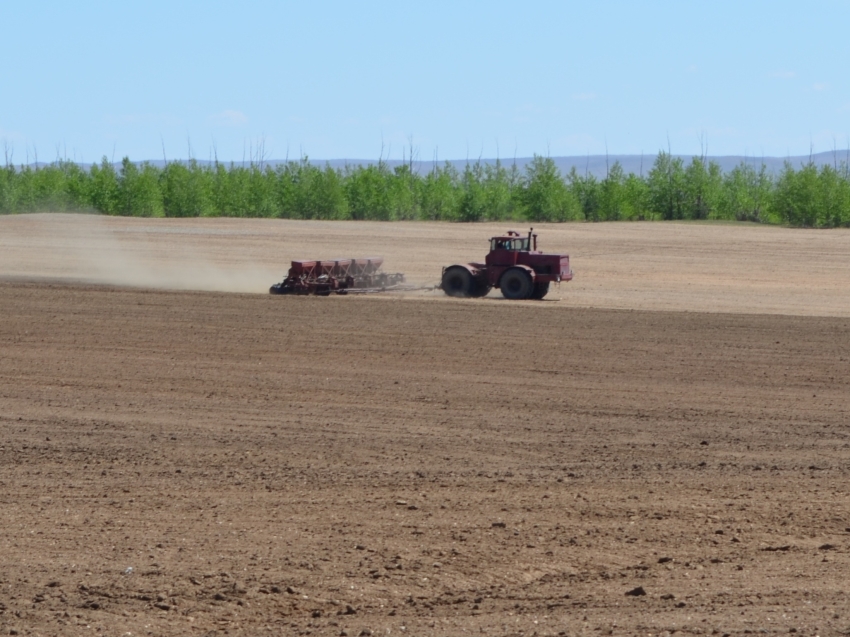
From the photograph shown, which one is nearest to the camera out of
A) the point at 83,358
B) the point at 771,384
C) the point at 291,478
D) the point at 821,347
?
the point at 291,478

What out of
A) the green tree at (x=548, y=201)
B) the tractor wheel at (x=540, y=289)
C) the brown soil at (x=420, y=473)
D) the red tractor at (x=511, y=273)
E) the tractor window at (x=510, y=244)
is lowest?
the brown soil at (x=420, y=473)

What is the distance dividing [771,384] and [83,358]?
1001 cm

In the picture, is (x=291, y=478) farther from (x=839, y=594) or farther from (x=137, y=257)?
(x=137, y=257)

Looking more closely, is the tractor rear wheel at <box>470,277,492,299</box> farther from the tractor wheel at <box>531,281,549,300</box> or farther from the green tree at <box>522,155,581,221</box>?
the green tree at <box>522,155,581,221</box>

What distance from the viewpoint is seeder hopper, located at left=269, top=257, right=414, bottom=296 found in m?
28.6

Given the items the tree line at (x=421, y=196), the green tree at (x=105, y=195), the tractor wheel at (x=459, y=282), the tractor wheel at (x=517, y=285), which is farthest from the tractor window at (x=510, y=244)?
the green tree at (x=105, y=195)

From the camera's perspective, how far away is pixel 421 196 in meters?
82.8

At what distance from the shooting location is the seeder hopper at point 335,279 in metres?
28.6

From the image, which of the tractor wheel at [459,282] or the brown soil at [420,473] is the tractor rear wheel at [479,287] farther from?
the brown soil at [420,473]

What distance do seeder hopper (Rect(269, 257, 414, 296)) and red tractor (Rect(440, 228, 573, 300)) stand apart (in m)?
1.69

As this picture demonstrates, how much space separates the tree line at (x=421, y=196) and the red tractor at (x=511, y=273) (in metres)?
47.9

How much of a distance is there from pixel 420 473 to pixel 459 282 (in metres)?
18.8

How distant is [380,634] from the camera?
6.64 meters

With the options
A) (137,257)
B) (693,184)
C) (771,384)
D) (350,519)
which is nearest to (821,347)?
(771,384)
